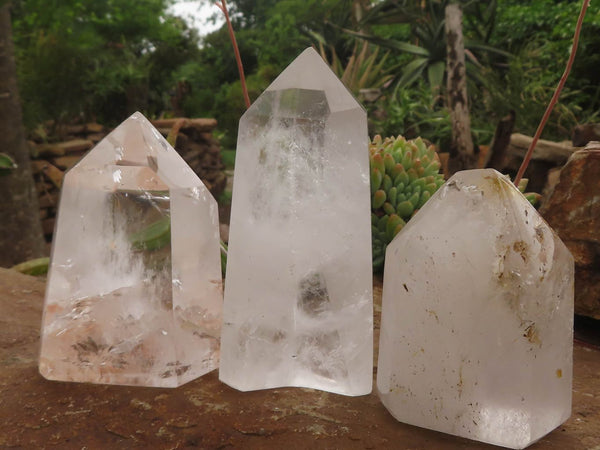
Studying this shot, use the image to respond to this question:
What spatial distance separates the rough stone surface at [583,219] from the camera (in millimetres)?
1305

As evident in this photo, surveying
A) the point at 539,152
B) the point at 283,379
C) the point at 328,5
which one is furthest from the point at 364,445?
the point at 328,5

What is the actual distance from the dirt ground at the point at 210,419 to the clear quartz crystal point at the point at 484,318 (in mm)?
46

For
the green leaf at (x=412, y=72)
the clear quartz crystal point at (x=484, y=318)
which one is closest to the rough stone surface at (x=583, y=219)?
the clear quartz crystal point at (x=484, y=318)

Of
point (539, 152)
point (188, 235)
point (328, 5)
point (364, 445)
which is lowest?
point (364, 445)

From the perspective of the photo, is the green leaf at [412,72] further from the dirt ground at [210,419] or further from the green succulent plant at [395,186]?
the dirt ground at [210,419]

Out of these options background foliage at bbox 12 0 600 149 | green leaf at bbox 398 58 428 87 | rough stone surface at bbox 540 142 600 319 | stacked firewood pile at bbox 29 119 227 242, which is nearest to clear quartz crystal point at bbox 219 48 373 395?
rough stone surface at bbox 540 142 600 319

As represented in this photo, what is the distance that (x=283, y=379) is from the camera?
944 millimetres

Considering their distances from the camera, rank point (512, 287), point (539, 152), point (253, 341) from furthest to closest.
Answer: point (539, 152) < point (253, 341) < point (512, 287)

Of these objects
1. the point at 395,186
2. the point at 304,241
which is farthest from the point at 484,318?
the point at 395,186

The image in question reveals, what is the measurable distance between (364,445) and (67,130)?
582cm

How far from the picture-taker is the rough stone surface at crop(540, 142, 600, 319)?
130cm

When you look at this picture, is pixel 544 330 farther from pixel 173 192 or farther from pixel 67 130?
pixel 67 130

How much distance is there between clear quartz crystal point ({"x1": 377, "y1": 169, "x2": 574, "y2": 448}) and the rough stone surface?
0.61 metres

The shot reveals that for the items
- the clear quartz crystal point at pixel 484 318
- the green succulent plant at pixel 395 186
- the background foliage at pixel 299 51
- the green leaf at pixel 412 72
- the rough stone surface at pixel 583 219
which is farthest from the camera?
the green leaf at pixel 412 72
